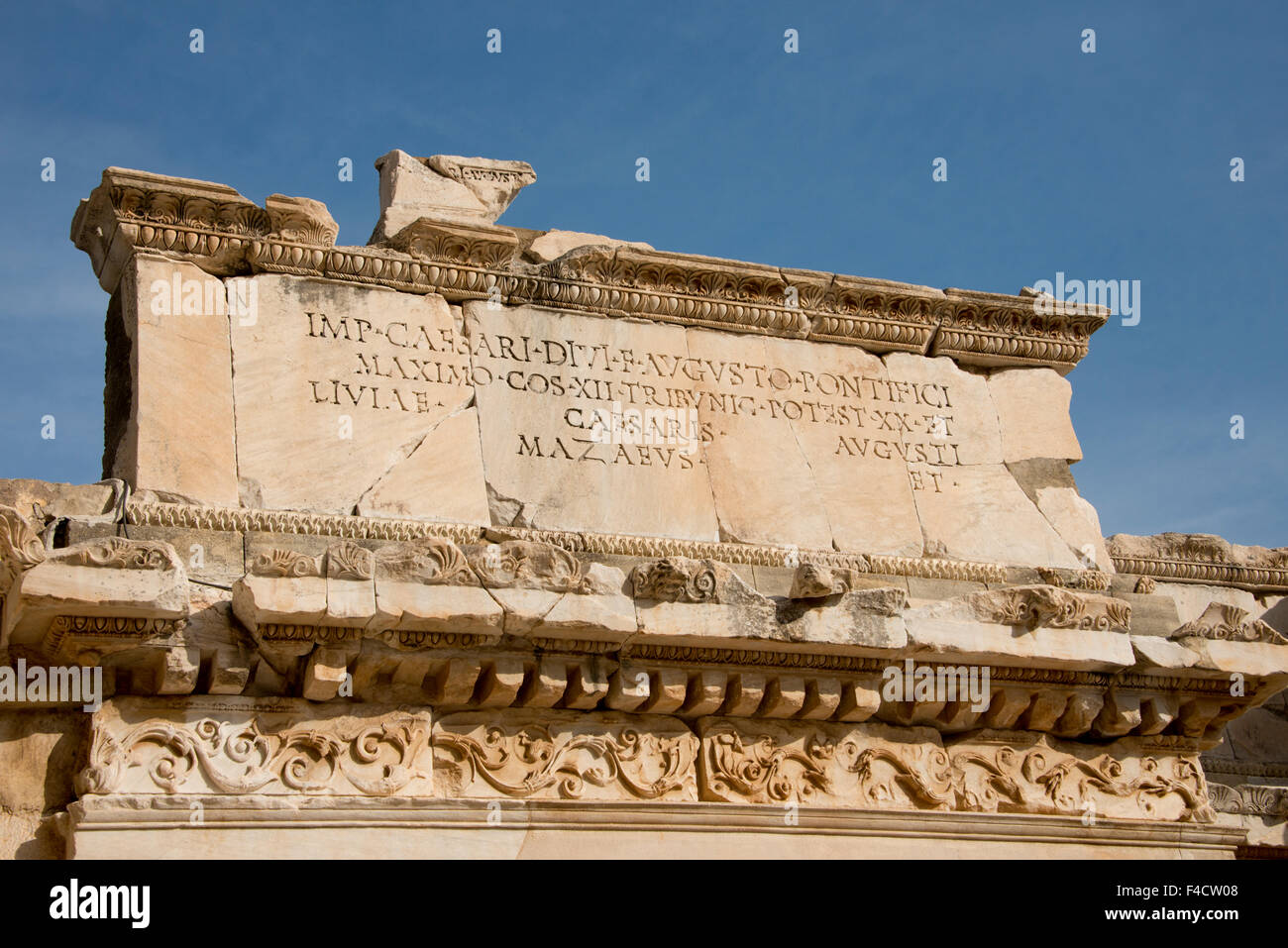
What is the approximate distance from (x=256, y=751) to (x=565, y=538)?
1.52 m

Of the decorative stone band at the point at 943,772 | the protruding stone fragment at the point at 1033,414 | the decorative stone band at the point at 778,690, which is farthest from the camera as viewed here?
the protruding stone fragment at the point at 1033,414

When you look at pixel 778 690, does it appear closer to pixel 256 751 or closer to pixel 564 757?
pixel 564 757

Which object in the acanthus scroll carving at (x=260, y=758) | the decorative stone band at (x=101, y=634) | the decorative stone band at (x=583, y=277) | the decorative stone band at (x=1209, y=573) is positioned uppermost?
the decorative stone band at (x=583, y=277)

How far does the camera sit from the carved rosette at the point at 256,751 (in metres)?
6.11

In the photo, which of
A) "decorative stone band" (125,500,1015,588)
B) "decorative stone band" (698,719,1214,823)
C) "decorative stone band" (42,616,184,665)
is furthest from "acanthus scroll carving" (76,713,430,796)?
"decorative stone band" (698,719,1214,823)

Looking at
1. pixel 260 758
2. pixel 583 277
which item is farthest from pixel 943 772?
pixel 260 758

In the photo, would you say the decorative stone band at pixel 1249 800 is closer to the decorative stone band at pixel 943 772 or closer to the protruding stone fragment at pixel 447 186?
the decorative stone band at pixel 943 772

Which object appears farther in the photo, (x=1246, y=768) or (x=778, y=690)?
(x=1246, y=768)

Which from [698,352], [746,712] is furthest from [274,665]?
[698,352]

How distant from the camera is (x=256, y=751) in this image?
630 cm

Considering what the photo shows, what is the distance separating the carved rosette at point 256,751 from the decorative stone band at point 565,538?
0.69 metres

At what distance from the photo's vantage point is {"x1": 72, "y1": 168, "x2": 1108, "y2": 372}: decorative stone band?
708 cm

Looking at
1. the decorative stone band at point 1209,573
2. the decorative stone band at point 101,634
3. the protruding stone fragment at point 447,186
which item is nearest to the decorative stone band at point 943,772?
the decorative stone band at point 1209,573

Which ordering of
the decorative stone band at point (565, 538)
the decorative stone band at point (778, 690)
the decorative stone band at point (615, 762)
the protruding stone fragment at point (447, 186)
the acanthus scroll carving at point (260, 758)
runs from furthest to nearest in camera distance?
the protruding stone fragment at point (447, 186), the decorative stone band at point (778, 690), the decorative stone band at point (565, 538), the decorative stone band at point (615, 762), the acanthus scroll carving at point (260, 758)
